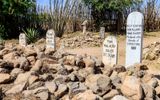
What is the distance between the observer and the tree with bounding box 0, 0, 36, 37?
82.9 ft

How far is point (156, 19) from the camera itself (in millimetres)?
27750

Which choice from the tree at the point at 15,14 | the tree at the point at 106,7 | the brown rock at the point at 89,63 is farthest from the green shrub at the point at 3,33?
the brown rock at the point at 89,63

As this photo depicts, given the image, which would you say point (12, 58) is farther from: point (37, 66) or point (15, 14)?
point (15, 14)

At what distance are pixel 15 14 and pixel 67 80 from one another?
64.7 feet

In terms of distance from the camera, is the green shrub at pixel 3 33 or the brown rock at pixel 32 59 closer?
the brown rock at pixel 32 59

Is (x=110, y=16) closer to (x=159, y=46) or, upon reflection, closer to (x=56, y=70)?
(x=159, y=46)

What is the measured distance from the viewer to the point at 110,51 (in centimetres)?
1000

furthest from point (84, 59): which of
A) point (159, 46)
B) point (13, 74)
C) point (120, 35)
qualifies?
point (120, 35)

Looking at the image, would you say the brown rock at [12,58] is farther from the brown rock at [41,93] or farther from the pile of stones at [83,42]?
the pile of stones at [83,42]

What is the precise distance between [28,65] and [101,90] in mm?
1886

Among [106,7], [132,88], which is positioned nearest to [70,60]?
[132,88]

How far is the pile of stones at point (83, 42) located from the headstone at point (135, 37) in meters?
11.4

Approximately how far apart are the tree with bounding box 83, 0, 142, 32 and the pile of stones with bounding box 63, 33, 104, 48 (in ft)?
12.5

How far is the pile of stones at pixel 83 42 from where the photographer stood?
72.0ft
